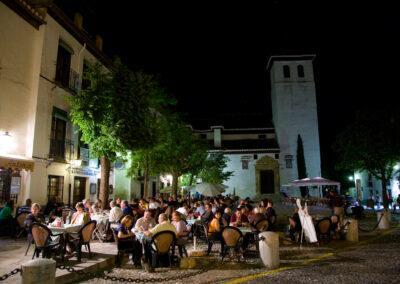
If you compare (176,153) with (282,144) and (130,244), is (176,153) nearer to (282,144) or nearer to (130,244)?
(130,244)

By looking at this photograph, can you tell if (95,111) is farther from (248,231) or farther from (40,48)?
(248,231)

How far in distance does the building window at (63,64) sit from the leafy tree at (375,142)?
904 inches

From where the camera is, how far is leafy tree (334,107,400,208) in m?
26.1

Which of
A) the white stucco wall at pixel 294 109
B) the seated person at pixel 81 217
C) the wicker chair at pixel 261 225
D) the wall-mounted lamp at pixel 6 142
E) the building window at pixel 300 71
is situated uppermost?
the building window at pixel 300 71

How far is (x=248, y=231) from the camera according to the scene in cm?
1000

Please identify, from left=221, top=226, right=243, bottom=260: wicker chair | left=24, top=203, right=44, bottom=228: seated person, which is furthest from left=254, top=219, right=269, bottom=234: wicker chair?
left=24, top=203, right=44, bottom=228: seated person

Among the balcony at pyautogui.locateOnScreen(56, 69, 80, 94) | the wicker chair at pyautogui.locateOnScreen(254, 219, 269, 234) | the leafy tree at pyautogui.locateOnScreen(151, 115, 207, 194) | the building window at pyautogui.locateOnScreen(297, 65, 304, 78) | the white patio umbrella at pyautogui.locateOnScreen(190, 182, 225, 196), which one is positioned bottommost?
the wicker chair at pyautogui.locateOnScreen(254, 219, 269, 234)

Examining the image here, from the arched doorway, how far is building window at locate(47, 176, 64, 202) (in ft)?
101

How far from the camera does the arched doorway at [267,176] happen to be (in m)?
43.7

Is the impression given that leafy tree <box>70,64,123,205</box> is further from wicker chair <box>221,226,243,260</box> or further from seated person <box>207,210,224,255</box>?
wicker chair <box>221,226,243,260</box>

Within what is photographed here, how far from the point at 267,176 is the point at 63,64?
1275 inches

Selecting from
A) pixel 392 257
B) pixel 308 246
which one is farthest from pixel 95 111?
pixel 392 257

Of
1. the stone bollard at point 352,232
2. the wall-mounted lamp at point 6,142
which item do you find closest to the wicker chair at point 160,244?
the stone bollard at point 352,232

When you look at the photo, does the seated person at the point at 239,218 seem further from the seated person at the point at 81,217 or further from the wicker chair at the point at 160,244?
the seated person at the point at 81,217
